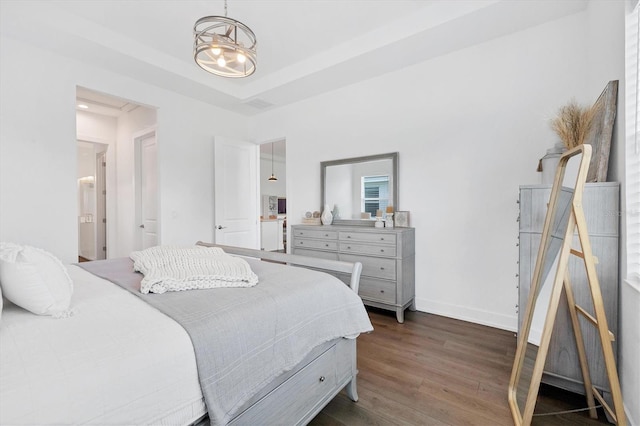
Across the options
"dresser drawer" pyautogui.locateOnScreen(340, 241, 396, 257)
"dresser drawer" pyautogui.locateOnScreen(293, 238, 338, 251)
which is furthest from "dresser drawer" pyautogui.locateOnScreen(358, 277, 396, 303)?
"dresser drawer" pyautogui.locateOnScreen(293, 238, 338, 251)

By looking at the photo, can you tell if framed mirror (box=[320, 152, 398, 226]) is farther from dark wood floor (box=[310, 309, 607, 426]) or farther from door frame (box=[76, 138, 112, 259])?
door frame (box=[76, 138, 112, 259])

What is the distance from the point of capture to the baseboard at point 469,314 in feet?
8.95

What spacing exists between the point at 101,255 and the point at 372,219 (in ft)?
17.2

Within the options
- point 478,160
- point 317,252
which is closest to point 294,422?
point 317,252

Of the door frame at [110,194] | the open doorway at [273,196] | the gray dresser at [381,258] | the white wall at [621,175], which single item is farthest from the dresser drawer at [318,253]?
the open doorway at [273,196]

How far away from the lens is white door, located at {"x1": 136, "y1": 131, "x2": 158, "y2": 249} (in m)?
4.39

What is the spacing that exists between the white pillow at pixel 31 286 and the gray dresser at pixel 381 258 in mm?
2258

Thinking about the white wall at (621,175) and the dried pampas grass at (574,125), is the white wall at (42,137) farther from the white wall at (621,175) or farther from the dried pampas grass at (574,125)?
the white wall at (621,175)

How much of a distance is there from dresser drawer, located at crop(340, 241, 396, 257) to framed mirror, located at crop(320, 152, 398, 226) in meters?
0.43

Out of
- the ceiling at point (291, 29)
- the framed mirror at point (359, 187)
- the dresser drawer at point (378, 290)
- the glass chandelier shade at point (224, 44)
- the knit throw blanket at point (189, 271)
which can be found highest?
the ceiling at point (291, 29)

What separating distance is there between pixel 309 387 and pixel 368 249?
1.87 meters

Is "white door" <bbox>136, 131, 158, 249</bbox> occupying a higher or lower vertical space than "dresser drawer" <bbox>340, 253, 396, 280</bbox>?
higher

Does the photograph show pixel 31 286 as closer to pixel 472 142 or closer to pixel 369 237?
pixel 369 237

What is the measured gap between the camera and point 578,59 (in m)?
2.43
